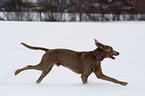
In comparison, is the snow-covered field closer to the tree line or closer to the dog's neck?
the dog's neck

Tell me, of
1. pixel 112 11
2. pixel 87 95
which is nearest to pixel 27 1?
pixel 112 11

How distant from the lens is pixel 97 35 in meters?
8.39

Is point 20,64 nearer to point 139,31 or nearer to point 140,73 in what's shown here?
point 140,73

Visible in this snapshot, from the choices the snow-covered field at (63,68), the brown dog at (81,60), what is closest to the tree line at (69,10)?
the snow-covered field at (63,68)

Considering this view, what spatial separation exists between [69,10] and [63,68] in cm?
861

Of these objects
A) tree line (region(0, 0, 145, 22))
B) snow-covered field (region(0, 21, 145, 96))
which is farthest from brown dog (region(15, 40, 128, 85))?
tree line (region(0, 0, 145, 22))

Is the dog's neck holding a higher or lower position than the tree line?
lower

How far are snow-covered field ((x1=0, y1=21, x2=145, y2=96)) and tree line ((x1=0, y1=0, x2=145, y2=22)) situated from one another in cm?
324

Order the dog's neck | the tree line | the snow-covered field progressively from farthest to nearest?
1. the tree line
2. the dog's neck
3. the snow-covered field

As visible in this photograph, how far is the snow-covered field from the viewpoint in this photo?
2.57 metres

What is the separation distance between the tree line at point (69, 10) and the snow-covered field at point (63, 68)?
3.24 m

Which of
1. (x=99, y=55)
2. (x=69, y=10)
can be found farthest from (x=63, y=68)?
(x=69, y=10)

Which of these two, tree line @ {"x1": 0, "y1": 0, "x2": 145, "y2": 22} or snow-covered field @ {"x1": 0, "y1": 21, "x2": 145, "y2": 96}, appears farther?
tree line @ {"x1": 0, "y1": 0, "x2": 145, "y2": 22}

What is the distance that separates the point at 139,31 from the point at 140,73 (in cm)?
535
